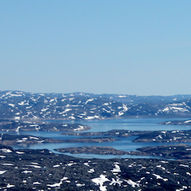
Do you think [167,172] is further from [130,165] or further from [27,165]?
[27,165]

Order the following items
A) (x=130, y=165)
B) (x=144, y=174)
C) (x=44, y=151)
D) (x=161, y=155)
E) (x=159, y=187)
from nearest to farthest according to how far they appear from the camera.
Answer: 1. (x=159, y=187)
2. (x=144, y=174)
3. (x=130, y=165)
4. (x=44, y=151)
5. (x=161, y=155)

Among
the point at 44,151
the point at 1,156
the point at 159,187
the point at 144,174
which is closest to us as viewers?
the point at 159,187

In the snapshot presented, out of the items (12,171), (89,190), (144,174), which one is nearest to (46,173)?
(12,171)

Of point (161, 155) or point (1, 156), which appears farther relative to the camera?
point (161, 155)

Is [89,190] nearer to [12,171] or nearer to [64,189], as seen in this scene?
[64,189]

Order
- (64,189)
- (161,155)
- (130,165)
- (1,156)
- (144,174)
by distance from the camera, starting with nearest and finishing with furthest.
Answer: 1. (64,189)
2. (144,174)
3. (130,165)
4. (1,156)
5. (161,155)

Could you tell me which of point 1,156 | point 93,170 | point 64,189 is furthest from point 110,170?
point 1,156
